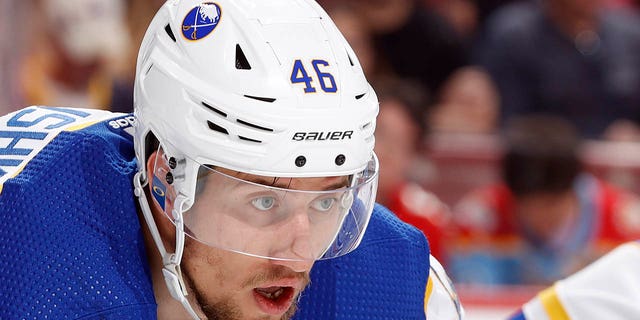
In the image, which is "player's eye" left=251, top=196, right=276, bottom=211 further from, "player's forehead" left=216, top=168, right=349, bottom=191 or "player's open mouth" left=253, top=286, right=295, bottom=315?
"player's open mouth" left=253, top=286, right=295, bottom=315

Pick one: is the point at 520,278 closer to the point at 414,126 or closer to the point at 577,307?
the point at 414,126

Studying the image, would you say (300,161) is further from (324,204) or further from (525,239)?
(525,239)

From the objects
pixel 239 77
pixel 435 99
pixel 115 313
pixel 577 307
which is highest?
pixel 239 77

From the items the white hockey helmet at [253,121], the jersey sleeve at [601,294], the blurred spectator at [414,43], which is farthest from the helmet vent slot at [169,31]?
the blurred spectator at [414,43]

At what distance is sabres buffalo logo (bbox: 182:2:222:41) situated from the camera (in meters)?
2.00

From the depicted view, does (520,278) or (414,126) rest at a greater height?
(414,126)

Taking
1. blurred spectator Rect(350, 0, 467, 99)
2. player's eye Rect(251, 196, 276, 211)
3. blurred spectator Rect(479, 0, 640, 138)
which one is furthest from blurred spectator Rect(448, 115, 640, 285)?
player's eye Rect(251, 196, 276, 211)

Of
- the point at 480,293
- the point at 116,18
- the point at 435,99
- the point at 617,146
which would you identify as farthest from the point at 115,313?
the point at 435,99

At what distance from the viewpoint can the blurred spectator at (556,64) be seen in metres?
5.15

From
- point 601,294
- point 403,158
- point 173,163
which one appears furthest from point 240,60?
point 403,158

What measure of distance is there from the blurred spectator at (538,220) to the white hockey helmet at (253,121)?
2146mm

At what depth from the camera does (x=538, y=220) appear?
4164mm

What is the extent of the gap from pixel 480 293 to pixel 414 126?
2.19 feet

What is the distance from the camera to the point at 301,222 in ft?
6.52
